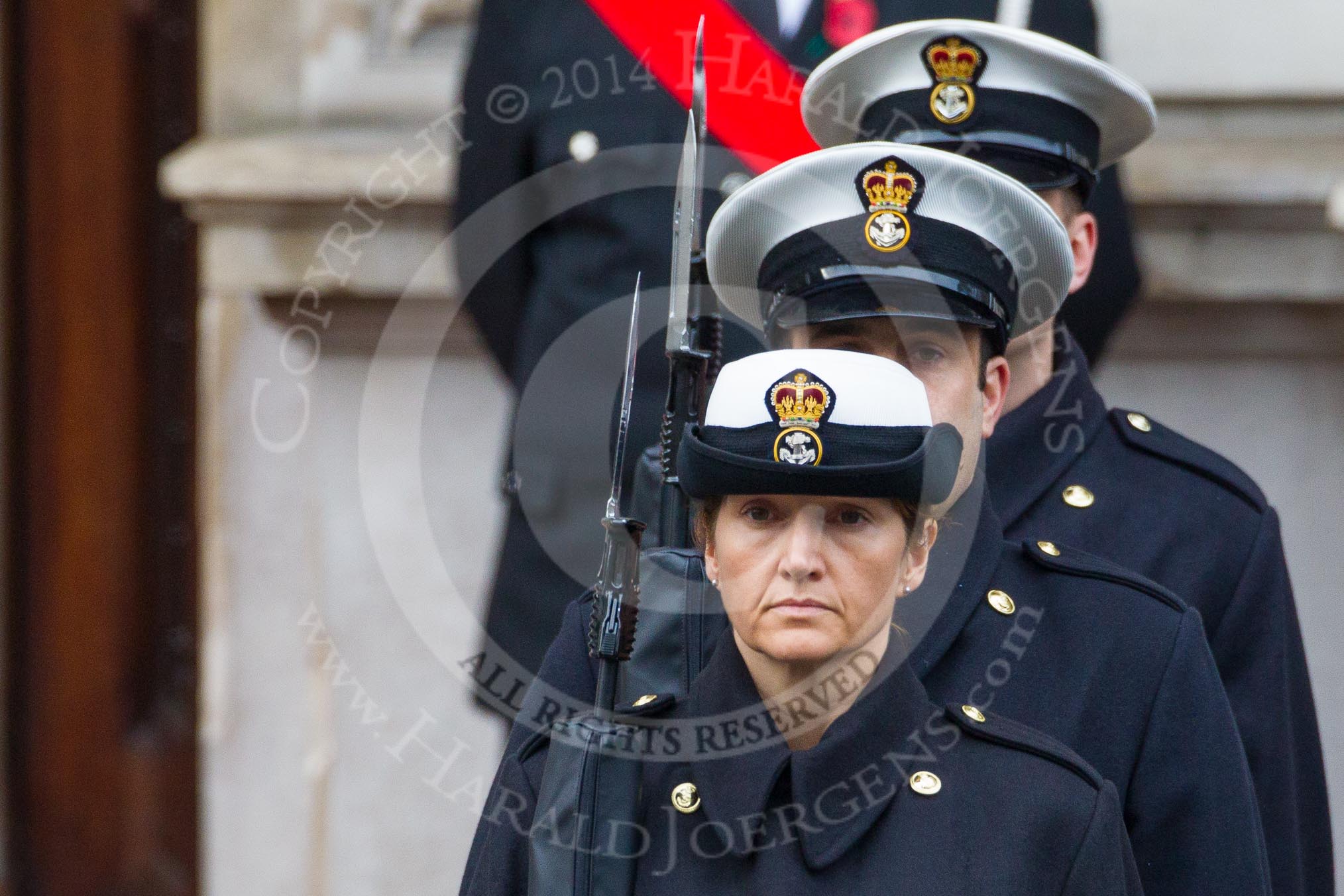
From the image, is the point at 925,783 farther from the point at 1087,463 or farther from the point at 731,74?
the point at 731,74

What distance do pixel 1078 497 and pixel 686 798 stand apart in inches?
33.3

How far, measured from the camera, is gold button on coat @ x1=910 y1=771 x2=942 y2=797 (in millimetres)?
1722

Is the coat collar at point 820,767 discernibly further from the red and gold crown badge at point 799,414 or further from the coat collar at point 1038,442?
the coat collar at point 1038,442

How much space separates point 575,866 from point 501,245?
5.50ft

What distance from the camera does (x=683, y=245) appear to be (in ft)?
6.10

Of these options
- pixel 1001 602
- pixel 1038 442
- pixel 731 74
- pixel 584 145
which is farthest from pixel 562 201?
pixel 1001 602

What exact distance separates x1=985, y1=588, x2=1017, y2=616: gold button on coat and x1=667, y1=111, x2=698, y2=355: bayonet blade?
461 millimetres

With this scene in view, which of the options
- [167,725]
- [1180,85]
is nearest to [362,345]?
[167,725]

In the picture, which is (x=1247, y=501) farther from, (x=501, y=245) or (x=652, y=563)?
(x=501, y=245)

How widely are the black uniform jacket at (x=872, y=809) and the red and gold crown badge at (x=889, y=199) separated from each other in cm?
53

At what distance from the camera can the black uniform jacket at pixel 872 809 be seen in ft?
5.52

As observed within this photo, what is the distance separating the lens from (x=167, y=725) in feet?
14.3

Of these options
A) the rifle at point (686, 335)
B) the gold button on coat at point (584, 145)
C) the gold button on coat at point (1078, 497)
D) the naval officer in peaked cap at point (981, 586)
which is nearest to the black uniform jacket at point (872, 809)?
the naval officer in peaked cap at point (981, 586)

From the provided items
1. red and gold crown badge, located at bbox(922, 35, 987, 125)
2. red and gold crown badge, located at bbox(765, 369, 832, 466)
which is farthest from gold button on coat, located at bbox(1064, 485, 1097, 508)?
red and gold crown badge, located at bbox(765, 369, 832, 466)
